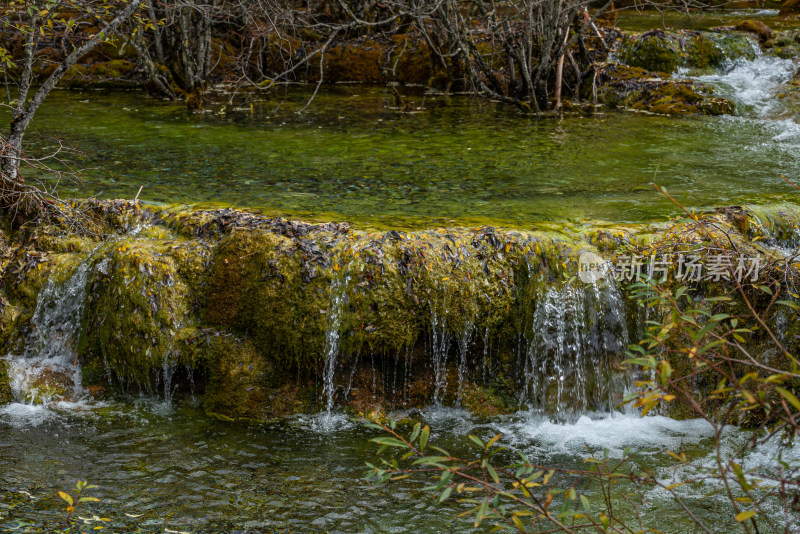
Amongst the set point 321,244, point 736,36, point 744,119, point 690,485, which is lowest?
point 690,485

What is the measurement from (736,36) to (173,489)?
1416 cm

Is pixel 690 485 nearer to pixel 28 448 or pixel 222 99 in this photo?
pixel 28 448

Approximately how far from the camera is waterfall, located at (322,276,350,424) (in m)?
6.19

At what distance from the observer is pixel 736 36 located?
15.1 m

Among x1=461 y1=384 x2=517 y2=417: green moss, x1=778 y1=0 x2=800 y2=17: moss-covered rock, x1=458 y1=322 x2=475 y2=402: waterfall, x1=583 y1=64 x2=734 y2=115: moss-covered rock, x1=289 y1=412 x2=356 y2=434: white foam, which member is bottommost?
x1=289 y1=412 x2=356 y2=434: white foam

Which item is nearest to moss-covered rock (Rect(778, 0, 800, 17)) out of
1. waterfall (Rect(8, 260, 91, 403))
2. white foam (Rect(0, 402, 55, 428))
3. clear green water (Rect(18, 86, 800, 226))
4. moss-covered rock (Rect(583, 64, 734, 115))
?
moss-covered rock (Rect(583, 64, 734, 115))

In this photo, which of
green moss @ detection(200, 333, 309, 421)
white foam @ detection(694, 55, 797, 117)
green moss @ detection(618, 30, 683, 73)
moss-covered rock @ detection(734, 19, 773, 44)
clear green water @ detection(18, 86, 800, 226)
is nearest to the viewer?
green moss @ detection(200, 333, 309, 421)

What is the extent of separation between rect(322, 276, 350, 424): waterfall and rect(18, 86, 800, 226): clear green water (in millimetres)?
904

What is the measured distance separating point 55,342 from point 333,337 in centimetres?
235

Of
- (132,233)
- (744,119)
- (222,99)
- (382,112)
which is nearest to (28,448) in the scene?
(132,233)

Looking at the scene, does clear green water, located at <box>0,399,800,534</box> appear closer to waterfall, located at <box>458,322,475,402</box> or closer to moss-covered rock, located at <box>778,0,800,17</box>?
waterfall, located at <box>458,322,475,402</box>

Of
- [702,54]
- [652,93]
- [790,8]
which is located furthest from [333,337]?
[790,8]

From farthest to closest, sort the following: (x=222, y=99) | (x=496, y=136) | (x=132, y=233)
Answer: (x=222, y=99), (x=496, y=136), (x=132, y=233)

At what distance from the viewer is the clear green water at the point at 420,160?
751 centimetres
